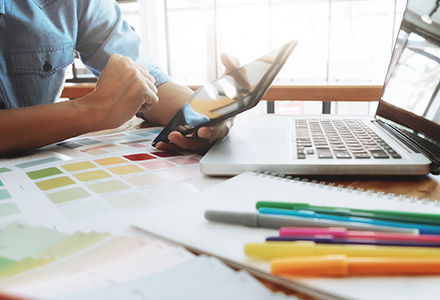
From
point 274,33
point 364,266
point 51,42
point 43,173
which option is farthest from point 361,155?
point 274,33

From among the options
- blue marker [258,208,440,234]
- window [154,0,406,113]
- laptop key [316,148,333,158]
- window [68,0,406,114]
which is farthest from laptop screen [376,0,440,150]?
window [154,0,406,113]

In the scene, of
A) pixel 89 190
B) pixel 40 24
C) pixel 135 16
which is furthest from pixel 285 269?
pixel 135 16

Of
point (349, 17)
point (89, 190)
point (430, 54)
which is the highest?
point (349, 17)

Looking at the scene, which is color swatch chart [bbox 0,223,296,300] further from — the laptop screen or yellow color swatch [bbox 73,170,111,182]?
the laptop screen

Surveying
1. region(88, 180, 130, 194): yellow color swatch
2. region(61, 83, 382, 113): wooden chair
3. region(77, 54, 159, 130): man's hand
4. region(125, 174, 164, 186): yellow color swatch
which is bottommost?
region(61, 83, 382, 113): wooden chair

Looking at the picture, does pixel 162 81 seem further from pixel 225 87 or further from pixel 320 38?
pixel 320 38

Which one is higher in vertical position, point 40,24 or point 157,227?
point 40,24

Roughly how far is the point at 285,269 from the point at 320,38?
6299 millimetres

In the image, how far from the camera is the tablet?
469 mm

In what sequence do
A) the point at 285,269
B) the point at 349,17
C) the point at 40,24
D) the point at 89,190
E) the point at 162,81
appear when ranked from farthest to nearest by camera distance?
the point at 349,17, the point at 162,81, the point at 40,24, the point at 89,190, the point at 285,269

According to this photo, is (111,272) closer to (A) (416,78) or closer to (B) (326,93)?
(A) (416,78)

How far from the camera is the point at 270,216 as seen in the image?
256 mm

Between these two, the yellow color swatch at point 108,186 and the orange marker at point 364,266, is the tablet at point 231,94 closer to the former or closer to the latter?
the yellow color swatch at point 108,186

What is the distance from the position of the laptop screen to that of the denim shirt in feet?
1.54
